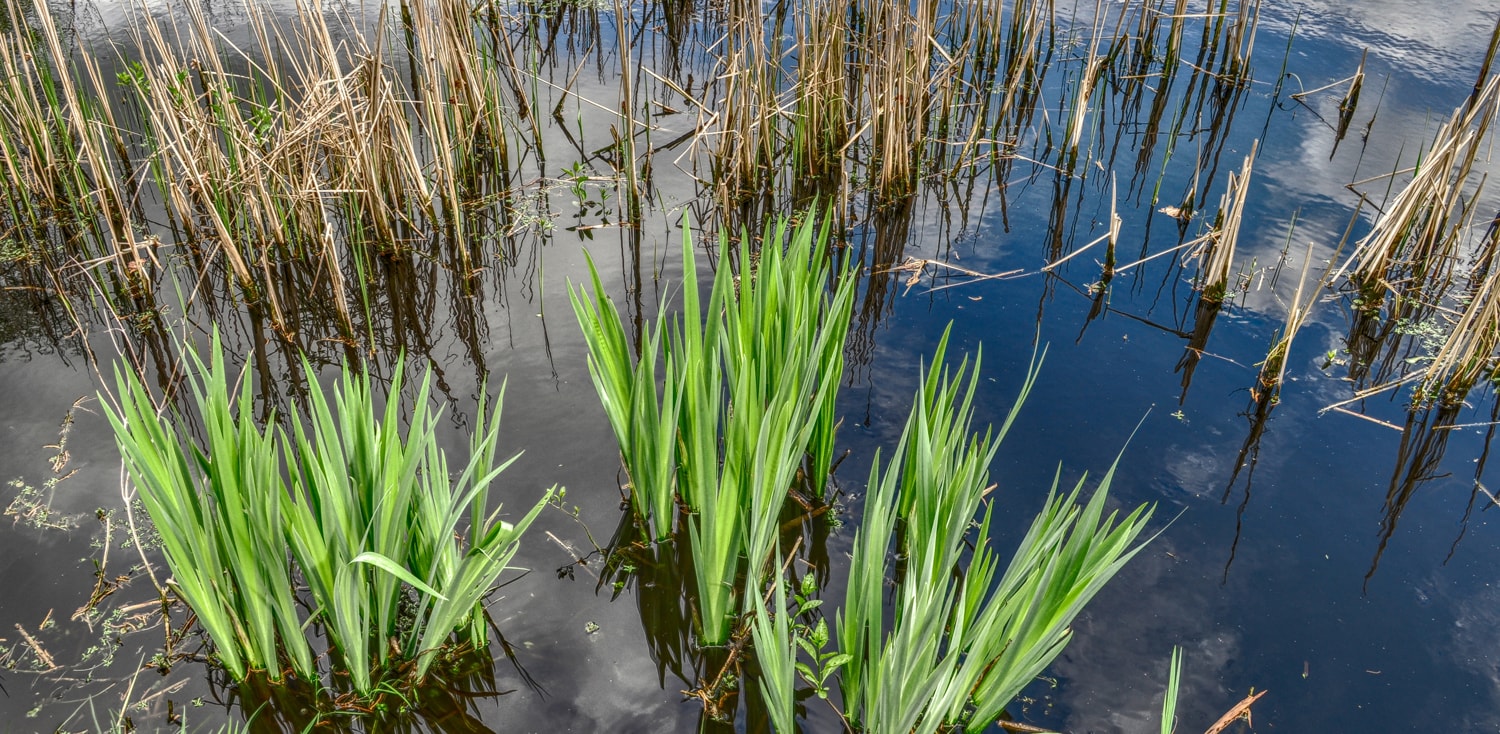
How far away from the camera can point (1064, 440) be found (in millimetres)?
3416

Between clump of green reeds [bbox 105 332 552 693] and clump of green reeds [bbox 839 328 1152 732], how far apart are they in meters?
0.80

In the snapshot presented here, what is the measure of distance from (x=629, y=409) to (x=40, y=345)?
2.65m

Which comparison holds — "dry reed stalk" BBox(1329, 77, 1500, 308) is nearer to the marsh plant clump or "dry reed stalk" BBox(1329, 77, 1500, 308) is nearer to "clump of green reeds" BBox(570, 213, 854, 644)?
the marsh plant clump

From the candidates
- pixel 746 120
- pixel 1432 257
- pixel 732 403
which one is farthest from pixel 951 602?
pixel 1432 257

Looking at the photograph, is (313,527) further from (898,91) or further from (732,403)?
(898,91)

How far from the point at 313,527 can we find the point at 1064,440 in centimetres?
244

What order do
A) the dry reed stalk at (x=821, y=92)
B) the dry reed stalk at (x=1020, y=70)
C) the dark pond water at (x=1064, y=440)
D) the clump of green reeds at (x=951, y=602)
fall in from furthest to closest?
the dry reed stalk at (x=1020, y=70)
the dry reed stalk at (x=821, y=92)
the dark pond water at (x=1064, y=440)
the clump of green reeds at (x=951, y=602)

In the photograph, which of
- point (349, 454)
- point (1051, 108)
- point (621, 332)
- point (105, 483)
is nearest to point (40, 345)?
point (105, 483)

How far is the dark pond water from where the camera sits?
102 inches

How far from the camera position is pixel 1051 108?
5.77 metres

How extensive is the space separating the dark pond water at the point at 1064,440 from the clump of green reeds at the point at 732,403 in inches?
14.1

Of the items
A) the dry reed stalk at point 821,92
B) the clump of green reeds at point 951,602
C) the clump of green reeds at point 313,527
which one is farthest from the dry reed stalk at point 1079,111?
the clump of green reeds at point 313,527

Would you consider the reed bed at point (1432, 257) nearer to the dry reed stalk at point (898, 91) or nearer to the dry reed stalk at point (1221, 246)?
the dry reed stalk at point (1221, 246)

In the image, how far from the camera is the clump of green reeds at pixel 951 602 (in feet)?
6.59
